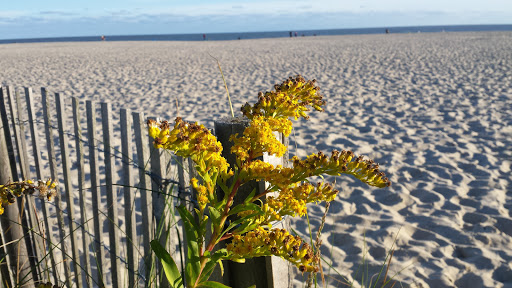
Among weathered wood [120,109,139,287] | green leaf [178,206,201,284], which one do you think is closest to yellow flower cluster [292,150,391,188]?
green leaf [178,206,201,284]

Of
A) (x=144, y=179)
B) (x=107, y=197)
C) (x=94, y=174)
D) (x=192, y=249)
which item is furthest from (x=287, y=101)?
(x=94, y=174)

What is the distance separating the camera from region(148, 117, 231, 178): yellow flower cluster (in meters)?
0.90

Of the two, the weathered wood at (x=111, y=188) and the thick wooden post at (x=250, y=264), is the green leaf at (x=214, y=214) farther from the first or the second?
the weathered wood at (x=111, y=188)

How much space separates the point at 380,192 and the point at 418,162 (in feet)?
3.34

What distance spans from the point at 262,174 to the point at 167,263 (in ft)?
1.32

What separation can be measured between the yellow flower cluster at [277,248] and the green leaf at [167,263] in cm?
19

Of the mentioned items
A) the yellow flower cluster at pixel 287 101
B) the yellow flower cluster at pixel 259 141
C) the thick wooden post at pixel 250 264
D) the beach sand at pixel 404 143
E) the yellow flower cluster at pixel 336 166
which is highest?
the yellow flower cluster at pixel 287 101

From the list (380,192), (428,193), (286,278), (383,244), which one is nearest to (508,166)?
(428,193)

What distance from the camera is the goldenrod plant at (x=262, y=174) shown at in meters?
0.97

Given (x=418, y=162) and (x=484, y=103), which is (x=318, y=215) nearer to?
(x=418, y=162)

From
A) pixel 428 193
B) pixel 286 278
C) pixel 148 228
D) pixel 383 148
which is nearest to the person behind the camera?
pixel 286 278

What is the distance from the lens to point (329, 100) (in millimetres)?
9219

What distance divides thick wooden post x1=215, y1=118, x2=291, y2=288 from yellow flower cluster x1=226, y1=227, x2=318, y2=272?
0.46m

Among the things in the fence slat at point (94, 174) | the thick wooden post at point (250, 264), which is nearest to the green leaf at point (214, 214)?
the thick wooden post at point (250, 264)
